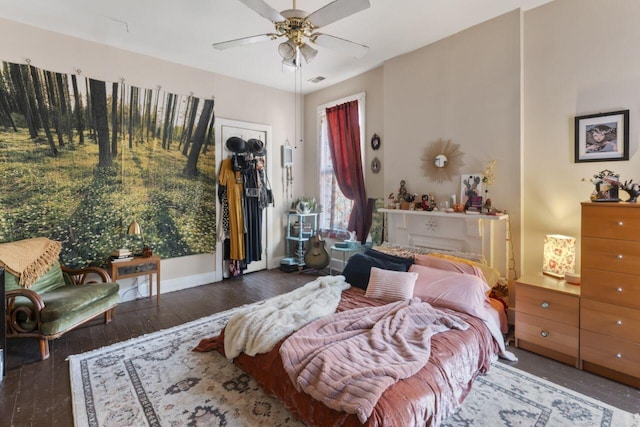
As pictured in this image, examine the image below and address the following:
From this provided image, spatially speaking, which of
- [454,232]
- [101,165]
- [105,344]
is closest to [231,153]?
[101,165]

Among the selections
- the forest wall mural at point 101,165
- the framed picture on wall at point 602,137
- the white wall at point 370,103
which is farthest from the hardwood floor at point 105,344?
the white wall at point 370,103

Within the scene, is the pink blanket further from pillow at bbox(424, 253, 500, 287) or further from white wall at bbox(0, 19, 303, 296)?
white wall at bbox(0, 19, 303, 296)

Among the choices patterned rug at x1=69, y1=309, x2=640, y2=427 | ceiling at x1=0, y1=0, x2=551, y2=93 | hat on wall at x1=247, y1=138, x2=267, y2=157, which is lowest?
patterned rug at x1=69, y1=309, x2=640, y2=427

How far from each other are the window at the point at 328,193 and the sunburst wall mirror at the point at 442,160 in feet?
5.09

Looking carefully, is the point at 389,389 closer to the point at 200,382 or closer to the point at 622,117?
the point at 200,382

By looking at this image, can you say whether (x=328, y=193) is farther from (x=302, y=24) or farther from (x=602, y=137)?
(x=602, y=137)

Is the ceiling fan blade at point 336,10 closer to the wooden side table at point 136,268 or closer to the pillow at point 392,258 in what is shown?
the pillow at point 392,258

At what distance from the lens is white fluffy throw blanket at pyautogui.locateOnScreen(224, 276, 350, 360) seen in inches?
85.4

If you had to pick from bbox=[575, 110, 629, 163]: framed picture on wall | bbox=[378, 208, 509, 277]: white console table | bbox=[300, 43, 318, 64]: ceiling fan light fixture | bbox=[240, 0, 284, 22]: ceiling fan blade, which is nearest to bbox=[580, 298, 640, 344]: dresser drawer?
bbox=[378, 208, 509, 277]: white console table

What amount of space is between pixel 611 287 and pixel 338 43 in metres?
2.80

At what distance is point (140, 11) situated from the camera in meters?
3.03

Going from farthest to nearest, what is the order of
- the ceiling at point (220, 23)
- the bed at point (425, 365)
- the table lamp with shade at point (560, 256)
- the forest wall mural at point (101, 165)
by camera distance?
the forest wall mural at point (101, 165)
the ceiling at point (220, 23)
the table lamp with shade at point (560, 256)
the bed at point (425, 365)

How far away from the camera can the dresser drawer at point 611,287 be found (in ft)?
7.12

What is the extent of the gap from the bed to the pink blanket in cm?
5
